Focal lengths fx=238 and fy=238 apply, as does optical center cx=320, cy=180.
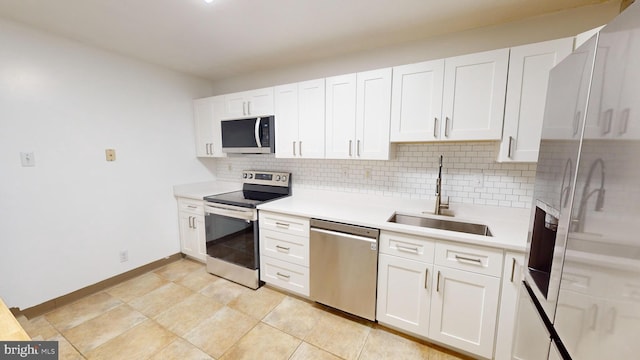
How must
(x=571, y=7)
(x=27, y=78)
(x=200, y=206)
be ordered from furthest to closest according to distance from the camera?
(x=200, y=206)
(x=27, y=78)
(x=571, y=7)

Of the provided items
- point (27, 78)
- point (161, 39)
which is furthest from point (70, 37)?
point (161, 39)

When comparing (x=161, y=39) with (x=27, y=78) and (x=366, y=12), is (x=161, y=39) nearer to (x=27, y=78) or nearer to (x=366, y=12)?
(x=27, y=78)

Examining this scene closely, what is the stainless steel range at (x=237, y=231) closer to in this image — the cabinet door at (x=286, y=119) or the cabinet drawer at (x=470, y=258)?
the cabinet door at (x=286, y=119)

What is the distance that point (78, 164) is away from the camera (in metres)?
2.22

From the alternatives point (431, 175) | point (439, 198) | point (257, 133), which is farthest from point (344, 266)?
point (257, 133)

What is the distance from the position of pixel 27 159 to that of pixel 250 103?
74.2 inches

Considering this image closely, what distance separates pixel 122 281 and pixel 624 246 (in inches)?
143

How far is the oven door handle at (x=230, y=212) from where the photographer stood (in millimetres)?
2367

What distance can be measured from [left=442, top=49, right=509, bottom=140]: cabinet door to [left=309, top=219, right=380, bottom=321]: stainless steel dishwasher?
1.00 meters

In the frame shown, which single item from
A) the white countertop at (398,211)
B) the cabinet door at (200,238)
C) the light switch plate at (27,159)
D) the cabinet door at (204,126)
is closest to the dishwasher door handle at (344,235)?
the white countertop at (398,211)

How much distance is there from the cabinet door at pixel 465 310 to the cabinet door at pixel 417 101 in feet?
3.33

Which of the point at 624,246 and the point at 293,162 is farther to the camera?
the point at 293,162

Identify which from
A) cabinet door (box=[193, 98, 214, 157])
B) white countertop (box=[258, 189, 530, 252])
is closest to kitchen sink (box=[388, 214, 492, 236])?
white countertop (box=[258, 189, 530, 252])

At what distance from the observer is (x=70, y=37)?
2.10 metres
